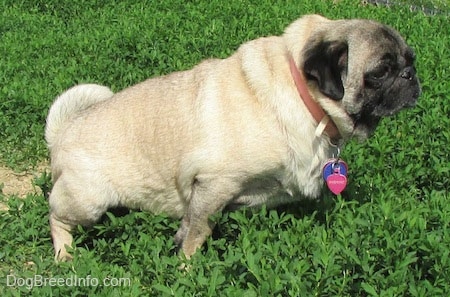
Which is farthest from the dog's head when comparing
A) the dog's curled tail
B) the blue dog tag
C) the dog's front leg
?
the dog's curled tail

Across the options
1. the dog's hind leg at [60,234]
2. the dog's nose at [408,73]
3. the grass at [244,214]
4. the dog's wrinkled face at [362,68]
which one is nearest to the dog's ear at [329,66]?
the dog's wrinkled face at [362,68]

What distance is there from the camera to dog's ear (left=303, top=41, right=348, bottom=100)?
380 cm

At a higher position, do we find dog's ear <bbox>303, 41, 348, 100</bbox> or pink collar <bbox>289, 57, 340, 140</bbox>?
dog's ear <bbox>303, 41, 348, 100</bbox>

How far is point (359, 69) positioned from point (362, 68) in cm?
2

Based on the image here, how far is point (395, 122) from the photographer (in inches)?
224

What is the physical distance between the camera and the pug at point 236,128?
3.90 metres

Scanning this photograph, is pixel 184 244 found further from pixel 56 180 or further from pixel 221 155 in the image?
pixel 56 180

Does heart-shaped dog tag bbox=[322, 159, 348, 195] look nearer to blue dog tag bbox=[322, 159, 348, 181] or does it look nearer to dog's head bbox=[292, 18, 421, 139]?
blue dog tag bbox=[322, 159, 348, 181]

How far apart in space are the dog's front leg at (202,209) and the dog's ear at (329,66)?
2.61 ft

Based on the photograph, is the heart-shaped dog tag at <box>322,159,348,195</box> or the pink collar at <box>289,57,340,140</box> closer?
the pink collar at <box>289,57,340,140</box>

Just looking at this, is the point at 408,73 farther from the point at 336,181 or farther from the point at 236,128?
the point at 236,128

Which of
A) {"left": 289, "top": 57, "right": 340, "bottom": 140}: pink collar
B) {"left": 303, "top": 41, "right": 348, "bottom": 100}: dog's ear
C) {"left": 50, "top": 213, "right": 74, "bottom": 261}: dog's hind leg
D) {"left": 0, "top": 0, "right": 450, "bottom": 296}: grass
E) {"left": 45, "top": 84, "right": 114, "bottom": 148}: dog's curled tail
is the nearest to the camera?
{"left": 0, "top": 0, "right": 450, "bottom": 296}: grass

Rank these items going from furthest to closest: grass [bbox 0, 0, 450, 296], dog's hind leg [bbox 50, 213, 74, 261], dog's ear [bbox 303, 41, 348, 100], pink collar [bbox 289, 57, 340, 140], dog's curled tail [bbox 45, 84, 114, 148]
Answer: dog's curled tail [bbox 45, 84, 114, 148] < dog's hind leg [bbox 50, 213, 74, 261] < pink collar [bbox 289, 57, 340, 140] < dog's ear [bbox 303, 41, 348, 100] < grass [bbox 0, 0, 450, 296]

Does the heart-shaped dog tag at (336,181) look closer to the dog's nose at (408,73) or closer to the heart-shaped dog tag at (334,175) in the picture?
the heart-shaped dog tag at (334,175)
